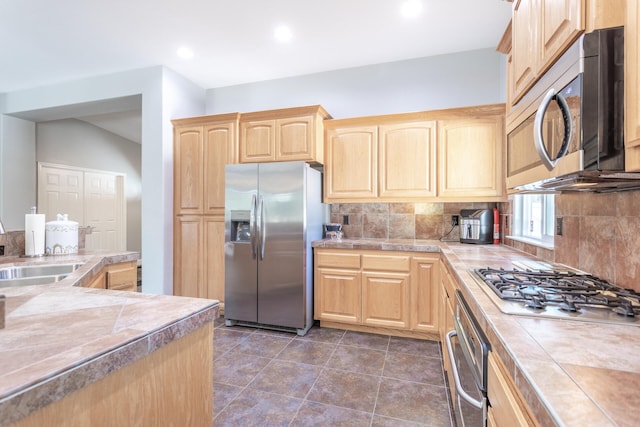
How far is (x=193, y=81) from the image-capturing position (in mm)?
3990

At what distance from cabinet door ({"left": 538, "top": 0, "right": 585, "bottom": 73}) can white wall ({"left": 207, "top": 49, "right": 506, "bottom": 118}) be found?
2144 mm

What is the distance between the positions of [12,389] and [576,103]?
4.82 ft

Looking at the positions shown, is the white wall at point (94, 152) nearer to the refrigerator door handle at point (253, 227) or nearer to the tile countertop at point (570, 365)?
the refrigerator door handle at point (253, 227)

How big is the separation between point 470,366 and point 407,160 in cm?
230

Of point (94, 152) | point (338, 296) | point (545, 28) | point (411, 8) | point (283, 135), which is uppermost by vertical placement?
point (411, 8)

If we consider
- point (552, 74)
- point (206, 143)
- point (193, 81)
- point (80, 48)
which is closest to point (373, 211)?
point (206, 143)

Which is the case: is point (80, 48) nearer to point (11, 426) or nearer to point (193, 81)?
point (193, 81)

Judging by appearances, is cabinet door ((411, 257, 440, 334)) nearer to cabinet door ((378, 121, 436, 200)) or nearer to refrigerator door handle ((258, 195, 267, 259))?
cabinet door ((378, 121, 436, 200))

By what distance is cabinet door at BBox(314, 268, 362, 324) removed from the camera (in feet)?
9.92

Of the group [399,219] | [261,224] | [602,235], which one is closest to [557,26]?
[602,235]

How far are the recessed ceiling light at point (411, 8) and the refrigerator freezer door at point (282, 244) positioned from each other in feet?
5.04

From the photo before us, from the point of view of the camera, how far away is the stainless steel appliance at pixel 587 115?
864 millimetres

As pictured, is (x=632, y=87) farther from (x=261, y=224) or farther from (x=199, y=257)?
(x=199, y=257)

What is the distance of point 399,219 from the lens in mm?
3434
